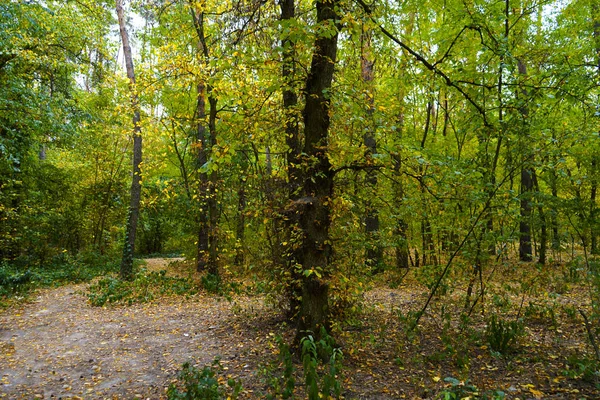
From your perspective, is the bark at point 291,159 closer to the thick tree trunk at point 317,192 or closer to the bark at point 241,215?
the thick tree trunk at point 317,192

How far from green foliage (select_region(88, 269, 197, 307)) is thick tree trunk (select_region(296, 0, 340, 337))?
6.08 metres

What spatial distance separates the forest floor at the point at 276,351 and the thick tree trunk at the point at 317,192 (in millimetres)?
534

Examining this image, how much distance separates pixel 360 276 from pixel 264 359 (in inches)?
64.3

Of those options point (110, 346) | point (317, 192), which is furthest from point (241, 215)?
point (110, 346)

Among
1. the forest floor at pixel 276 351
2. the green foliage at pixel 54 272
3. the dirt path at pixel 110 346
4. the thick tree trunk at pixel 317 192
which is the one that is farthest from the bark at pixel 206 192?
the green foliage at pixel 54 272

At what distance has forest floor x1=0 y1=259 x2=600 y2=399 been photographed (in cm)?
379

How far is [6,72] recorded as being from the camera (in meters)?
9.14

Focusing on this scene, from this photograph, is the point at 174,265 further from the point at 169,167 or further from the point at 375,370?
the point at 375,370

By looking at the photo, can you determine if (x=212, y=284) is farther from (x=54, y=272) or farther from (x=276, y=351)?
(x=54, y=272)

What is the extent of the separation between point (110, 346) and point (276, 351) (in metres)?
2.86

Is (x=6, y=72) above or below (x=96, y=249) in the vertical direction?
above

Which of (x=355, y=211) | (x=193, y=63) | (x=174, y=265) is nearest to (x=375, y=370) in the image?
(x=355, y=211)

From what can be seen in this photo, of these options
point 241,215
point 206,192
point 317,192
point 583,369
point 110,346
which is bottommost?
point 110,346

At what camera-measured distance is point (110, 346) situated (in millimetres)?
5906
